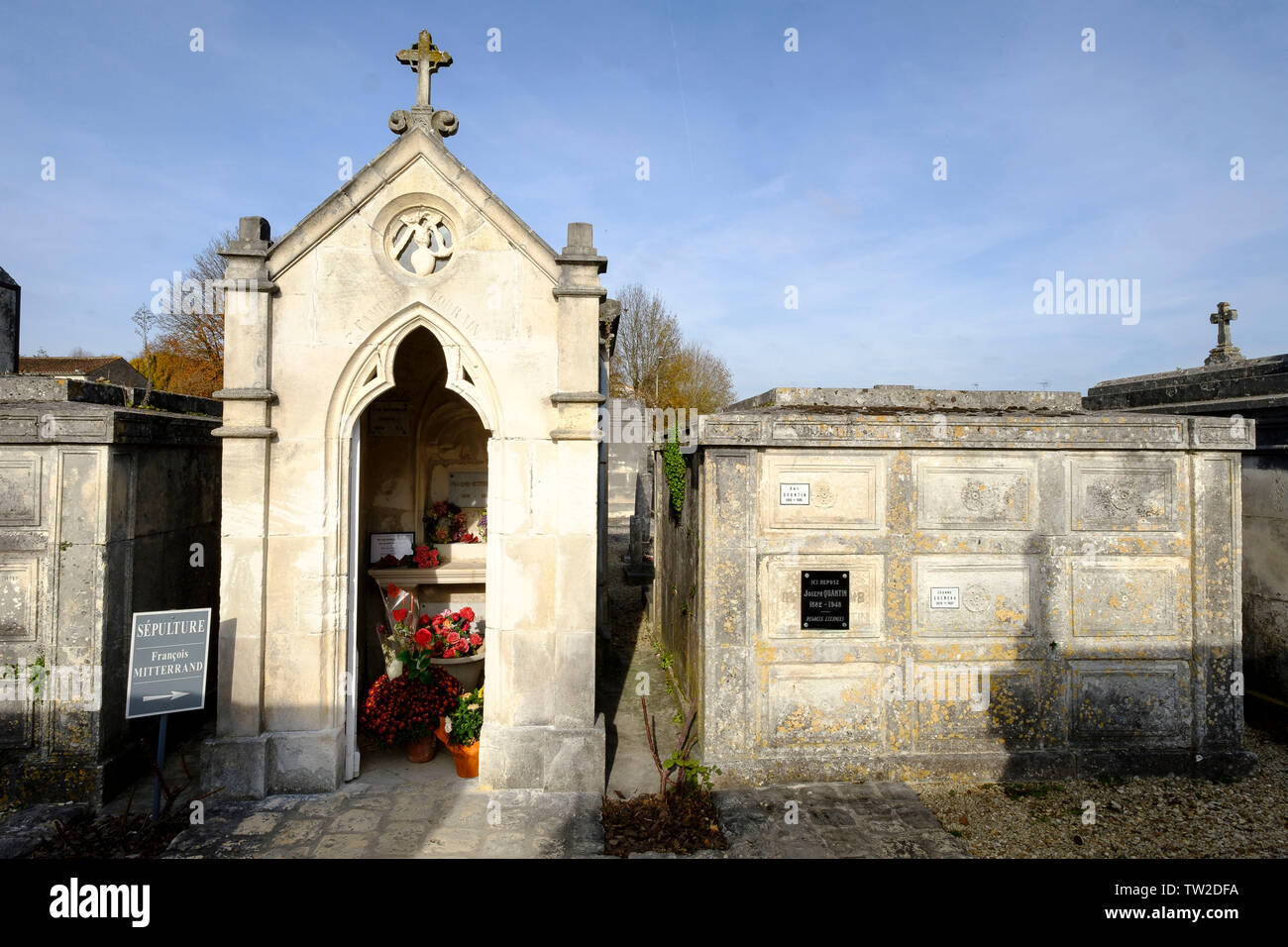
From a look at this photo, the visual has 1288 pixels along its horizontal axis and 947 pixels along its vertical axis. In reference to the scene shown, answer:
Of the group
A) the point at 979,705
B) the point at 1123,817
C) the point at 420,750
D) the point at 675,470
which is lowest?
the point at 1123,817

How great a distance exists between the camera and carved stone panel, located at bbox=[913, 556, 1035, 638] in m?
6.23

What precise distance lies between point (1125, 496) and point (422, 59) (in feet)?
25.6

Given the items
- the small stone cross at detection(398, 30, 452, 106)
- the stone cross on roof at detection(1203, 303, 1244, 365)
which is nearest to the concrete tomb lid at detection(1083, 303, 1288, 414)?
the stone cross on roof at detection(1203, 303, 1244, 365)

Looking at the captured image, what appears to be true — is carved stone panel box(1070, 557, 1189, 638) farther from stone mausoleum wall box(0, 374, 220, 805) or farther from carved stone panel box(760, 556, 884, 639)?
stone mausoleum wall box(0, 374, 220, 805)

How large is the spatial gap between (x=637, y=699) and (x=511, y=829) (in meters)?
3.11

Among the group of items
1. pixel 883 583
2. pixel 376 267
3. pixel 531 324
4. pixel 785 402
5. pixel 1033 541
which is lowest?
pixel 883 583

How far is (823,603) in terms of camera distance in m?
6.14

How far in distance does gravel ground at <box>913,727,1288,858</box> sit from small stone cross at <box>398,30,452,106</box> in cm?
783

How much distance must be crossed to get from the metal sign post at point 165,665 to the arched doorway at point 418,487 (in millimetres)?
2267

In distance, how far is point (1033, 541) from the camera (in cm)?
631

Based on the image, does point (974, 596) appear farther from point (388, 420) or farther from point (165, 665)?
point (165, 665)

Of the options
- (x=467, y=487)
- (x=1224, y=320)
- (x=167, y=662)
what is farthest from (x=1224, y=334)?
(x=167, y=662)

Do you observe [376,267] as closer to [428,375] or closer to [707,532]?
[428,375]

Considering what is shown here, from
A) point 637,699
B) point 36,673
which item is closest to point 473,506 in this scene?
point 637,699
